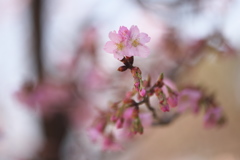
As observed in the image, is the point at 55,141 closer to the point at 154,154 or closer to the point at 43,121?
the point at 43,121

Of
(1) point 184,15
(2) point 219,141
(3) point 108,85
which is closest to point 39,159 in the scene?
(3) point 108,85

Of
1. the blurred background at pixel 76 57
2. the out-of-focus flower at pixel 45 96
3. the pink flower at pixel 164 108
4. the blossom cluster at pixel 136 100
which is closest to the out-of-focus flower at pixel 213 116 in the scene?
the blossom cluster at pixel 136 100

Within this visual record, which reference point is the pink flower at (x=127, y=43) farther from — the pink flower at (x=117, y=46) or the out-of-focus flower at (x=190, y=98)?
the out-of-focus flower at (x=190, y=98)

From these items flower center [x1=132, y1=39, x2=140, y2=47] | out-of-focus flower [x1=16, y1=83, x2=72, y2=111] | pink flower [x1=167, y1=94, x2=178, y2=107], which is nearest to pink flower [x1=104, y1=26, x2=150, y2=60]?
flower center [x1=132, y1=39, x2=140, y2=47]

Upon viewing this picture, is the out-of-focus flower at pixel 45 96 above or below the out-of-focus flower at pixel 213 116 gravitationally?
above

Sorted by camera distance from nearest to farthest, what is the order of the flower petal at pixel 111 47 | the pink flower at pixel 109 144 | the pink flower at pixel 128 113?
1. the flower petal at pixel 111 47
2. the pink flower at pixel 128 113
3. the pink flower at pixel 109 144

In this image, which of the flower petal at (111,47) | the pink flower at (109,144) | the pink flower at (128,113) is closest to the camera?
the flower petal at (111,47)

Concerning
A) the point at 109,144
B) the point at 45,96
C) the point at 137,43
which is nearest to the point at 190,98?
the point at 109,144
